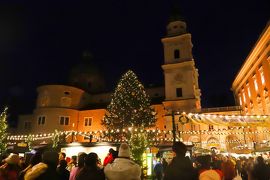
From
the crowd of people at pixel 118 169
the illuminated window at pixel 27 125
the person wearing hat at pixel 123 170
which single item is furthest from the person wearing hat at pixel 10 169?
the illuminated window at pixel 27 125

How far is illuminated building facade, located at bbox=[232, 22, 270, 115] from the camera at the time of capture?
1211 inches

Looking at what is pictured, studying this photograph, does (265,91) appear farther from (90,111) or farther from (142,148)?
(90,111)

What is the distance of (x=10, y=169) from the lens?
200 inches

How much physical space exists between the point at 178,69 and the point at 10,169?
41.2 meters

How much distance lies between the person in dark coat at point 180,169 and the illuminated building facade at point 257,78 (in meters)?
30.1

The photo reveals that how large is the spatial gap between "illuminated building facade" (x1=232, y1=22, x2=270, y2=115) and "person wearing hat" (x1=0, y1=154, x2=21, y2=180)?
1250 inches

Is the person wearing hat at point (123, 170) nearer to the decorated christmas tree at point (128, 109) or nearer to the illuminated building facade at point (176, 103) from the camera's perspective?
the illuminated building facade at point (176, 103)

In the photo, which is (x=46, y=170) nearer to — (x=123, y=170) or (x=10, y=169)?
(x=123, y=170)

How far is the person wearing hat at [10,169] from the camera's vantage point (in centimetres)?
497

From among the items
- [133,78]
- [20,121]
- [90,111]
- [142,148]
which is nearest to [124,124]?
[133,78]

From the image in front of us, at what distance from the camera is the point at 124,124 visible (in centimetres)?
3616

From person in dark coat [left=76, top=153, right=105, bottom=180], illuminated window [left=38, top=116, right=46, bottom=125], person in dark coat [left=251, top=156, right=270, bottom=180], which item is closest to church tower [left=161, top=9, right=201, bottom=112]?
illuminated window [left=38, top=116, right=46, bottom=125]

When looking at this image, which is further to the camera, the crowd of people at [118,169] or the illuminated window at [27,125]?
the illuminated window at [27,125]

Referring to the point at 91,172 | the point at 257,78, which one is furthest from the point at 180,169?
the point at 257,78
